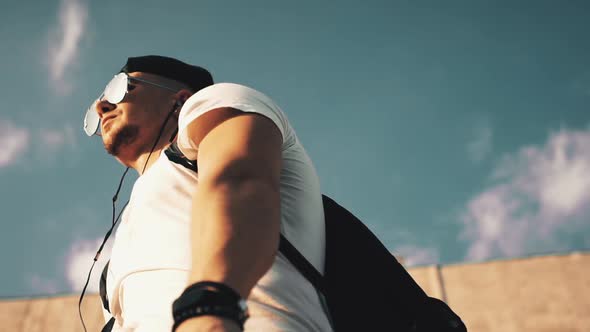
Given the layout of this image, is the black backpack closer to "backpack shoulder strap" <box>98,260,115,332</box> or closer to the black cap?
"backpack shoulder strap" <box>98,260,115,332</box>

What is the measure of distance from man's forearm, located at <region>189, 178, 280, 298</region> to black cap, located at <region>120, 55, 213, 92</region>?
1370 millimetres

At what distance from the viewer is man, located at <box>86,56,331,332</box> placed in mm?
618

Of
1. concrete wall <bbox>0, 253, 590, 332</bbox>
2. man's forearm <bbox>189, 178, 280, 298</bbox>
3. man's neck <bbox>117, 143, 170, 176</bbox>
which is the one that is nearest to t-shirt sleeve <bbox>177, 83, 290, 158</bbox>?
man's forearm <bbox>189, 178, 280, 298</bbox>

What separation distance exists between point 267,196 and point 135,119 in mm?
1240

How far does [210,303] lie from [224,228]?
102mm

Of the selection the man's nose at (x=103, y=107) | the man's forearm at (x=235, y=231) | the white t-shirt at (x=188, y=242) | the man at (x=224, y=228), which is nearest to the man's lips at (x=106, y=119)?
the man's nose at (x=103, y=107)

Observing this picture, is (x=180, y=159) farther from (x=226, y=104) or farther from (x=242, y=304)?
(x=242, y=304)

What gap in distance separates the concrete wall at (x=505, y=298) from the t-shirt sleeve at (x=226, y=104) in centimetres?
1063

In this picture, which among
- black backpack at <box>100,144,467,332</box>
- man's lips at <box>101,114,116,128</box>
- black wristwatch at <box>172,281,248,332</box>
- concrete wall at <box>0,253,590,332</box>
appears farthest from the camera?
concrete wall at <box>0,253,590,332</box>

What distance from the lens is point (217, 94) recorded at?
971mm

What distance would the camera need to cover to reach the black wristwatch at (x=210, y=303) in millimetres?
572

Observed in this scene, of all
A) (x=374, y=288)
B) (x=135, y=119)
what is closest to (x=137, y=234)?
(x=374, y=288)

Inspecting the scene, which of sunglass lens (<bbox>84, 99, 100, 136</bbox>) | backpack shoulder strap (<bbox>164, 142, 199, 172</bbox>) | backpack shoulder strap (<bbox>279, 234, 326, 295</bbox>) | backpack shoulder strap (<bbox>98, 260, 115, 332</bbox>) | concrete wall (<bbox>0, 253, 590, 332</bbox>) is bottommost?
backpack shoulder strap (<bbox>98, 260, 115, 332</bbox>)

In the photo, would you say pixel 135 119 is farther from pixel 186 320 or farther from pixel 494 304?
pixel 494 304
